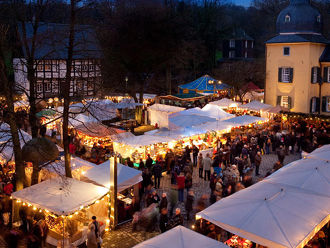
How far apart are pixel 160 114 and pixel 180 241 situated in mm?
14947

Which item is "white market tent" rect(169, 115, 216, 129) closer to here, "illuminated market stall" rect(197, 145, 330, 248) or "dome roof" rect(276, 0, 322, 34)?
"illuminated market stall" rect(197, 145, 330, 248)

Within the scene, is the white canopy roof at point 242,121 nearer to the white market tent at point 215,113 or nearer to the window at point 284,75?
the white market tent at point 215,113

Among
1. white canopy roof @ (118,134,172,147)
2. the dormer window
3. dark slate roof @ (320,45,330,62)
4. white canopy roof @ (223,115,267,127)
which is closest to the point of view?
white canopy roof @ (118,134,172,147)

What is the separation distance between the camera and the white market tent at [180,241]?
20.8ft

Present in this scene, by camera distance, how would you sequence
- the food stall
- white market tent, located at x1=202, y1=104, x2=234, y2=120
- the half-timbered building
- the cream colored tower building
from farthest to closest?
the cream colored tower building < white market tent, located at x1=202, y1=104, x2=234, y2=120 < the food stall < the half-timbered building

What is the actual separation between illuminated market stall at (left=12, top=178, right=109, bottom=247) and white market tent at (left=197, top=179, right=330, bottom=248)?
10.7ft

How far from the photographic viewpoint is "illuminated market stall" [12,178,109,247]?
29.0ft

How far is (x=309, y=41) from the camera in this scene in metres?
23.4

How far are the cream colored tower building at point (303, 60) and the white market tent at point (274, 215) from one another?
57.2 ft

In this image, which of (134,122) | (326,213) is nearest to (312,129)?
(134,122)

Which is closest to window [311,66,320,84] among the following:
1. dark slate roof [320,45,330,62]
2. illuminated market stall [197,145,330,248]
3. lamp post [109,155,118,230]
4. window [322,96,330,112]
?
dark slate roof [320,45,330,62]

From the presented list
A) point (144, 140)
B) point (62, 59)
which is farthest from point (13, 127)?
point (62, 59)

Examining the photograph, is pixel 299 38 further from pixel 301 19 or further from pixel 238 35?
pixel 238 35

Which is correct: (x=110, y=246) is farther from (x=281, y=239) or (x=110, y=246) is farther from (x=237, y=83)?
(x=237, y=83)
